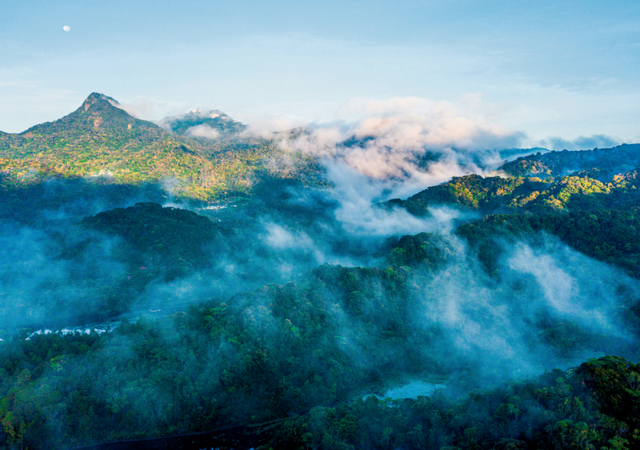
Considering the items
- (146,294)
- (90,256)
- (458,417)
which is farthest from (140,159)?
(458,417)

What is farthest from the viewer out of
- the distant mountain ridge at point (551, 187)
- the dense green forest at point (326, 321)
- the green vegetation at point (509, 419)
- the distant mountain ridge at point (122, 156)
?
the distant mountain ridge at point (122, 156)

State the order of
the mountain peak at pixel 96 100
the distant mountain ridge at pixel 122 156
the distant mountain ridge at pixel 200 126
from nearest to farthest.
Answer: the distant mountain ridge at pixel 122 156
the mountain peak at pixel 96 100
the distant mountain ridge at pixel 200 126

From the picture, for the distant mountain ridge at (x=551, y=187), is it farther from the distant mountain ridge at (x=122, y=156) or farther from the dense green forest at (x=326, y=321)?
the distant mountain ridge at (x=122, y=156)

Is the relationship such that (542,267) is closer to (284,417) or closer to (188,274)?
(284,417)

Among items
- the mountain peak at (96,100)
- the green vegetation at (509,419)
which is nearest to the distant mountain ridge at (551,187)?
the green vegetation at (509,419)

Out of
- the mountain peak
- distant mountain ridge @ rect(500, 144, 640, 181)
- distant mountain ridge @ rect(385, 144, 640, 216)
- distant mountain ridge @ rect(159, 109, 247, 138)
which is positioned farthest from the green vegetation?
distant mountain ridge @ rect(159, 109, 247, 138)

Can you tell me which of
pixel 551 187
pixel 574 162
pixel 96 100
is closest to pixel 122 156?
pixel 96 100

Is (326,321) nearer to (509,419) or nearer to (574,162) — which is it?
(509,419)

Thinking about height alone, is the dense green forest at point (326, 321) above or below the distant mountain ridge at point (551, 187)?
below
